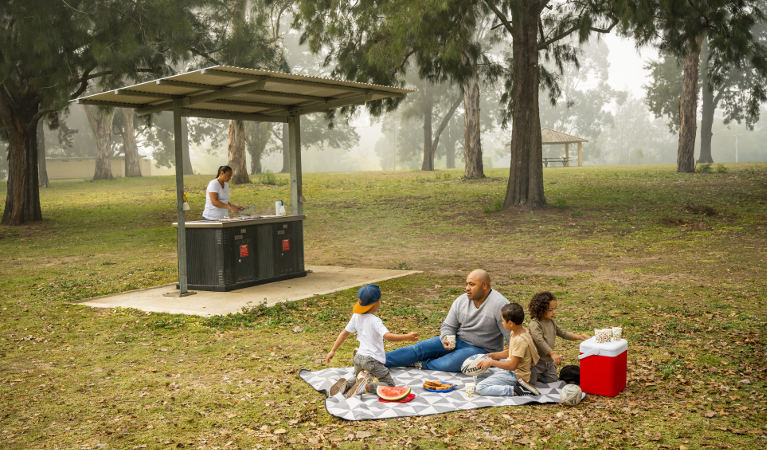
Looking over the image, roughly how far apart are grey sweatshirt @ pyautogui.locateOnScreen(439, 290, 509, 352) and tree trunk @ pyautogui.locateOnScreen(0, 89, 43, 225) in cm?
1912

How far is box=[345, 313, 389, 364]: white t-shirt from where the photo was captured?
19.7 ft

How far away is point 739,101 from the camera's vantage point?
4772 centimetres

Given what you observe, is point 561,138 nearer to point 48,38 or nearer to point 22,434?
point 48,38

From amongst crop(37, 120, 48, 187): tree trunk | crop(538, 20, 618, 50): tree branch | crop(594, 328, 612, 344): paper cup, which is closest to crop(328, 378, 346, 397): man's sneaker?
crop(594, 328, 612, 344): paper cup

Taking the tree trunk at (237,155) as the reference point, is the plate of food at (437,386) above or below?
below

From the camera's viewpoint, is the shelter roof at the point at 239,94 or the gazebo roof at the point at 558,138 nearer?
the shelter roof at the point at 239,94

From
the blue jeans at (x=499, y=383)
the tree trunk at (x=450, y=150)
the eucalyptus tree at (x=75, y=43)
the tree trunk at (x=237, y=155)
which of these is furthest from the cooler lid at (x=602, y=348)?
the tree trunk at (x=450, y=150)

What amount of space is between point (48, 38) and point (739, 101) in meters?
44.2

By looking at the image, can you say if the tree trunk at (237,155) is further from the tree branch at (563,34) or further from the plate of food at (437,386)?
the plate of food at (437,386)

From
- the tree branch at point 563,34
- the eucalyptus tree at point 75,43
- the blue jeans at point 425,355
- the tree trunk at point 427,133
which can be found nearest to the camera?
the blue jeans at point 425,355

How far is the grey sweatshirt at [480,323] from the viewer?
633cm

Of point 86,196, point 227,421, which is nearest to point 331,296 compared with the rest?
point 227,421

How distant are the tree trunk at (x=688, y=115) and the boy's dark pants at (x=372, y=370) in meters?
28.6

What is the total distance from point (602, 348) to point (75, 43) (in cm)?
1792
